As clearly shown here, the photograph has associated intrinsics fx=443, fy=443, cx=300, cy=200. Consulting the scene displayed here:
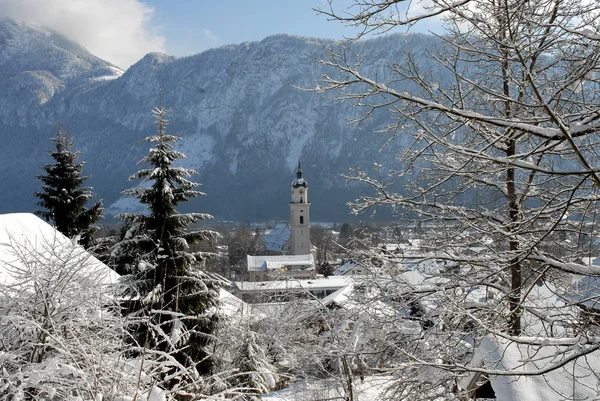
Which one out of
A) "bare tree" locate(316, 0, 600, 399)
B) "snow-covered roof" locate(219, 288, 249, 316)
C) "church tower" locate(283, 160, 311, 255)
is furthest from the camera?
"church tower" locate(283, 160, 311, 255)

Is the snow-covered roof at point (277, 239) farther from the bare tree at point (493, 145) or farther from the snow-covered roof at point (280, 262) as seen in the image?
the bare tree at point (493, 145)

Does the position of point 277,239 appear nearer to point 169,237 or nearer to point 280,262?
point 280,262

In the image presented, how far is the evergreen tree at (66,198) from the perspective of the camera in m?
17.7

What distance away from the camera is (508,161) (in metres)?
2.69

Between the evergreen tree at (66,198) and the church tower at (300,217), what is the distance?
44.1 meters

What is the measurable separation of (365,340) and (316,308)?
2.75ft

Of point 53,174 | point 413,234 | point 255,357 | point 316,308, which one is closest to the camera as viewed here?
point 413,234

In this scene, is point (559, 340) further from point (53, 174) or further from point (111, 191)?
point (111, 191)

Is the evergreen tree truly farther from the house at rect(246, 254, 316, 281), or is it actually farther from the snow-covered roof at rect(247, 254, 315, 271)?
the snow-covered roof at rect(247, 254, 315, 271)

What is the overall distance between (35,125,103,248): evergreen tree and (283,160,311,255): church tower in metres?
44.1

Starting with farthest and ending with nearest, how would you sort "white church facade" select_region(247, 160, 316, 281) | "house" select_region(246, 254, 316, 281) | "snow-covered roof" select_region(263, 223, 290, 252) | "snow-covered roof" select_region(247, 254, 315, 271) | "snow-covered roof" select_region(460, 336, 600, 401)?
"snow-covered roof" select_region(263, 223, 290, 252) → "snow-covered roof" select_region(247, 254, 315, 271) → "white church facade" select_region(247, 160, 316, 281) → "house" select_region(246, 254, 316, 281) → "snow-covered roof" select_region(460, 336, 600, 401)

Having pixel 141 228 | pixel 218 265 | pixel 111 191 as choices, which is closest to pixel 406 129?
pixel 141 228

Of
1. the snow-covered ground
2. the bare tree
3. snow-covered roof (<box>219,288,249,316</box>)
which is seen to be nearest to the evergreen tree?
snow-covered roof (<box>219,288,249,316</box>)

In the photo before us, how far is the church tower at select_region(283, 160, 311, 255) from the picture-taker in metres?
62.5
